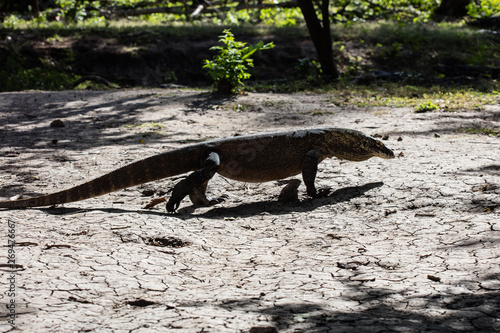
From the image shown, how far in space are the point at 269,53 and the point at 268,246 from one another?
9.69m

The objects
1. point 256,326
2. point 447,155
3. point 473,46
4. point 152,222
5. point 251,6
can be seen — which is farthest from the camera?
point 251,6

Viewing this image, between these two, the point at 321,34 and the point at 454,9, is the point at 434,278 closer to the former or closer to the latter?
the point at 321,34

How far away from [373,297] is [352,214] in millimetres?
1596

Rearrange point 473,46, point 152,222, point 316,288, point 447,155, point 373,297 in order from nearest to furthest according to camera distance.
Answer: point 373,297 → point 316,288 → point 152,222 → point 447,155 → point 473,46

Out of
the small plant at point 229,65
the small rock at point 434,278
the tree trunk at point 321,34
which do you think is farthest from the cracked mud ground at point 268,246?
the tree trunk at point 321,34

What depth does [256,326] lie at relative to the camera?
2.04m

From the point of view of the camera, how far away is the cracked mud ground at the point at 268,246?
2.24 meters

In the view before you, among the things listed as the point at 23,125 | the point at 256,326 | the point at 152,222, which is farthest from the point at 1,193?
the point at 256,326

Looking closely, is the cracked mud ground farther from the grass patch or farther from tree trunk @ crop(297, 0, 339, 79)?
tree trunk @ crop(297, 0, 339, 79)

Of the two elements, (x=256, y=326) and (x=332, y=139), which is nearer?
(x=256, y=326)

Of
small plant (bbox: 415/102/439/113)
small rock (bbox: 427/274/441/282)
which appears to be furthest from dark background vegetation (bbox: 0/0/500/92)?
small rock (bbox: 427/274/441/282)

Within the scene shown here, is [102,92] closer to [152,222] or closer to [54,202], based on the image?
[54,202]

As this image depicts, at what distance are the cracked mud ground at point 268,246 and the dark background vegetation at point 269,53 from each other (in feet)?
15.0

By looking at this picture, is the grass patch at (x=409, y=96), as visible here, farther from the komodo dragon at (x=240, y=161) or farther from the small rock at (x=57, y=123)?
the small rock at (x=57, y=123)
